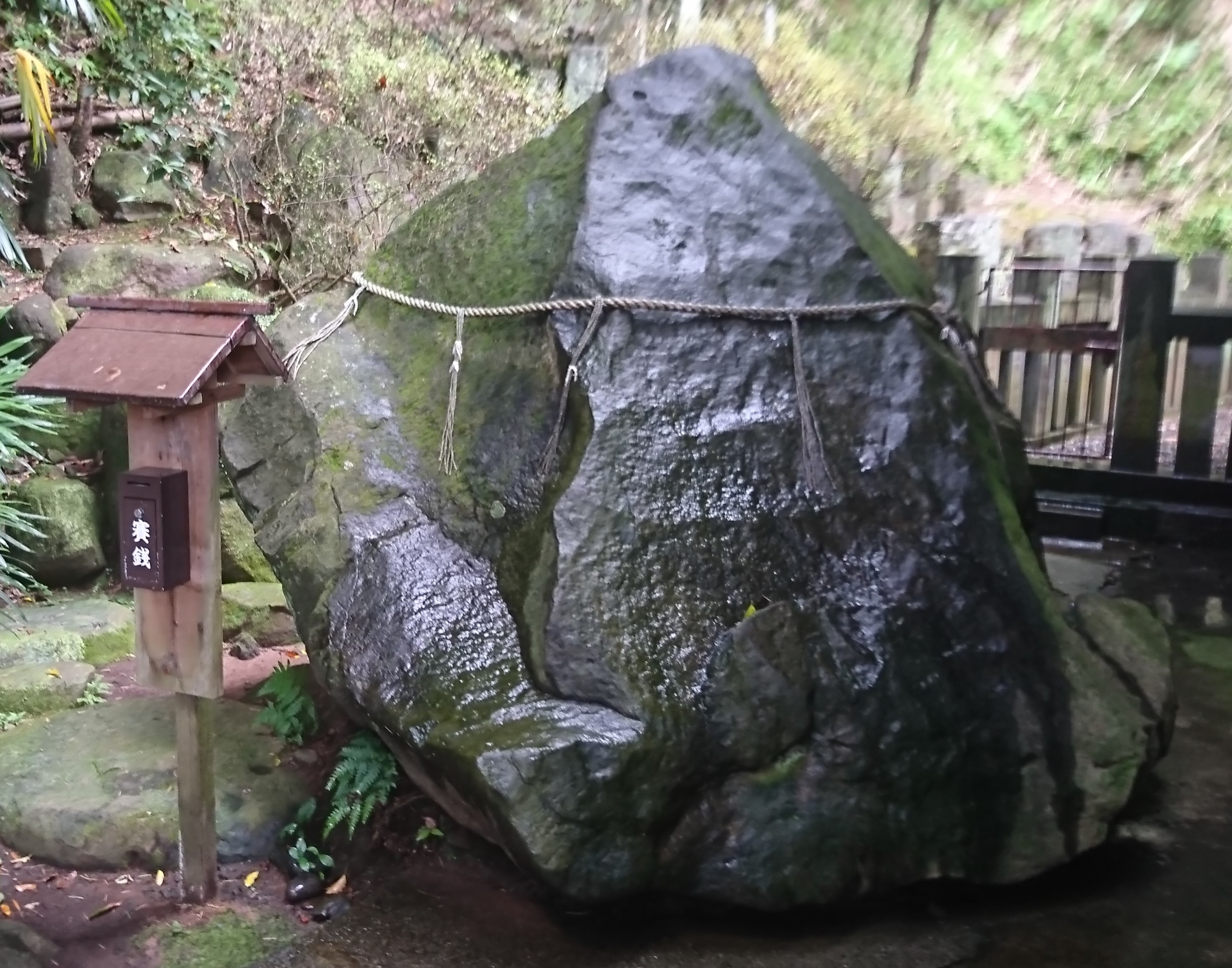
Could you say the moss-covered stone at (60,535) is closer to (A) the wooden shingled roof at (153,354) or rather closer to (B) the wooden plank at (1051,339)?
(A) the wooden shingled roof at (153,354)

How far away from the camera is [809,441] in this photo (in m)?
3.16

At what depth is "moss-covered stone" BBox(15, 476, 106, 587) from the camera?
17.5ft

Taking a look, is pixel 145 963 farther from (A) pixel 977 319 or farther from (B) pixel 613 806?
(A) pixel 977 319

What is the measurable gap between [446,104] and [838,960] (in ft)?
26.6

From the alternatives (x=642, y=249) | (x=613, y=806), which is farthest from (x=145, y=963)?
(x=642, y=249)

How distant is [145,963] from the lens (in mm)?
2762

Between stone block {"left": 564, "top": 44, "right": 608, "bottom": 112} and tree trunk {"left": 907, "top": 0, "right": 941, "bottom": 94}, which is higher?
tree trunk {"left": 907, "top": 0, "right": 941, "bottom": 94}

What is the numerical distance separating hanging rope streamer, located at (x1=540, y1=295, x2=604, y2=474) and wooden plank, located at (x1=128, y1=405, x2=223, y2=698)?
0.99 metres

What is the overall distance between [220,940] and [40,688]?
5.76ft

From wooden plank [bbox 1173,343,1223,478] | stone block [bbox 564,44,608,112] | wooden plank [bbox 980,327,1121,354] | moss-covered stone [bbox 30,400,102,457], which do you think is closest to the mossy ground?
moss-covered stone [bbox 30,400,102,457]

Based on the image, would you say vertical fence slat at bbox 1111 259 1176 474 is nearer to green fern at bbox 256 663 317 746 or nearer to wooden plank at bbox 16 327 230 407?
green fern at bbox 256 663 317 746

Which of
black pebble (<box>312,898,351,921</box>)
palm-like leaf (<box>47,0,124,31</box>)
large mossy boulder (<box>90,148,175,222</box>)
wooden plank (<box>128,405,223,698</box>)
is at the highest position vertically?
palm-like leaf (<box>47,0,124,31</box>)

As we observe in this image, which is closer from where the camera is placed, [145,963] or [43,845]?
[145,963]

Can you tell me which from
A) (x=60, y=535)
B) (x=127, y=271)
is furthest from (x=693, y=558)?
(x=127, y=271)
